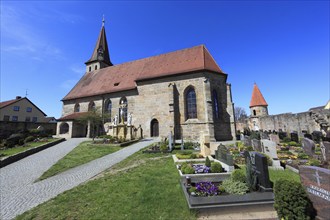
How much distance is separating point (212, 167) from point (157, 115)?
15.3 meters

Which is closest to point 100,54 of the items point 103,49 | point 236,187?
point 103,49

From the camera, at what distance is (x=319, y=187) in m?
3.64

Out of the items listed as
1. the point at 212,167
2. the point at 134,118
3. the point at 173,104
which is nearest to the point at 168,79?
the point at 173,104

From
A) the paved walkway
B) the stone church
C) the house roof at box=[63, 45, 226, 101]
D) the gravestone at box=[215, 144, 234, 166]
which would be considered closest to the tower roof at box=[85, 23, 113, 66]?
the house roof at box=[63, 45, 226, 101]

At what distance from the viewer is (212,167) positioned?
6.85m

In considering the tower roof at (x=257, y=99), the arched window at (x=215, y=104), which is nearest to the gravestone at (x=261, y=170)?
the arched window at (x=215, y=104)

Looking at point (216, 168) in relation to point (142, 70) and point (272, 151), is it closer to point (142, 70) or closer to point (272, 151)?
point (272, 151)

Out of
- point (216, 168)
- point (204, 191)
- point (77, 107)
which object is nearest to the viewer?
point (204, 191)

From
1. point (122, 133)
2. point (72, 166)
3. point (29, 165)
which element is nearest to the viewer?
point (72, 166)

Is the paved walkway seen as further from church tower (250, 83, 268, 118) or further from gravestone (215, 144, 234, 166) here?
church tower (250, 83, 268, 118)

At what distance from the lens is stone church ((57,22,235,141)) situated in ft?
65.2

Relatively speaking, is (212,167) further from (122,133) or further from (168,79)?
(168,79)

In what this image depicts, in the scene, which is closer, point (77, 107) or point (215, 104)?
point (215, 104)

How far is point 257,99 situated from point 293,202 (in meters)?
34.6
